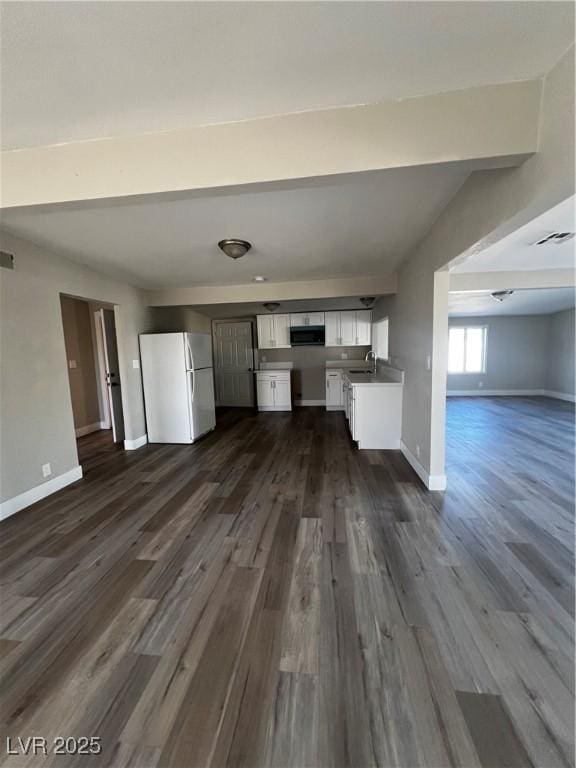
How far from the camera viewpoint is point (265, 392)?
685cm

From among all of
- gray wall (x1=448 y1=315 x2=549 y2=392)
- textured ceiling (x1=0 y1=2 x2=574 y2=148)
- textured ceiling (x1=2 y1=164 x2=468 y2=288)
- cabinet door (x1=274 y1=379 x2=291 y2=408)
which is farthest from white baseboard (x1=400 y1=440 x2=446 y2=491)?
gray wall (x1=448 y1=315 x2=549 y2=392)

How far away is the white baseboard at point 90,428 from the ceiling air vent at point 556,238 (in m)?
6.82

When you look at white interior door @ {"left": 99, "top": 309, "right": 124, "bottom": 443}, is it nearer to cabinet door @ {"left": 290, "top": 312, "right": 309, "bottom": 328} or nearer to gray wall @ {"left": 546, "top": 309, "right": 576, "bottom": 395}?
cabinet door @ {"left": 290, "top": 312, "right": 309, "bottom": 328}

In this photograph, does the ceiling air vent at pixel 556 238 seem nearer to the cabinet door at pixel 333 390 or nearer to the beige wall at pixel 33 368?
the cabinet door at pixel 333 390

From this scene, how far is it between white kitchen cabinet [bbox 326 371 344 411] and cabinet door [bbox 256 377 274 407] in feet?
4.27

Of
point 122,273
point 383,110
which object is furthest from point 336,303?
point 383,110

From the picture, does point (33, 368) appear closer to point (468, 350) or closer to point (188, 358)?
point (188, 358)

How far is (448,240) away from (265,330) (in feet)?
15.8

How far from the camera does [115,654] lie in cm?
135

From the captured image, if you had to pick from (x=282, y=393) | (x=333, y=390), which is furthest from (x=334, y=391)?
(x=282, y=393)

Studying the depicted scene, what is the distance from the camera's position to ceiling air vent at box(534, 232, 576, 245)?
263 cm

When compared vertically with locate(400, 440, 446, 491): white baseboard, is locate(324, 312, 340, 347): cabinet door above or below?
above

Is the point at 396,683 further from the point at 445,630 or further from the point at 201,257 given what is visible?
the point at 201,257

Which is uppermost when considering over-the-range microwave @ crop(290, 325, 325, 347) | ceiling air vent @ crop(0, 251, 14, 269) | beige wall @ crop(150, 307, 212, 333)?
ceiling air vent @ crop(0, 251, 14, 269)
